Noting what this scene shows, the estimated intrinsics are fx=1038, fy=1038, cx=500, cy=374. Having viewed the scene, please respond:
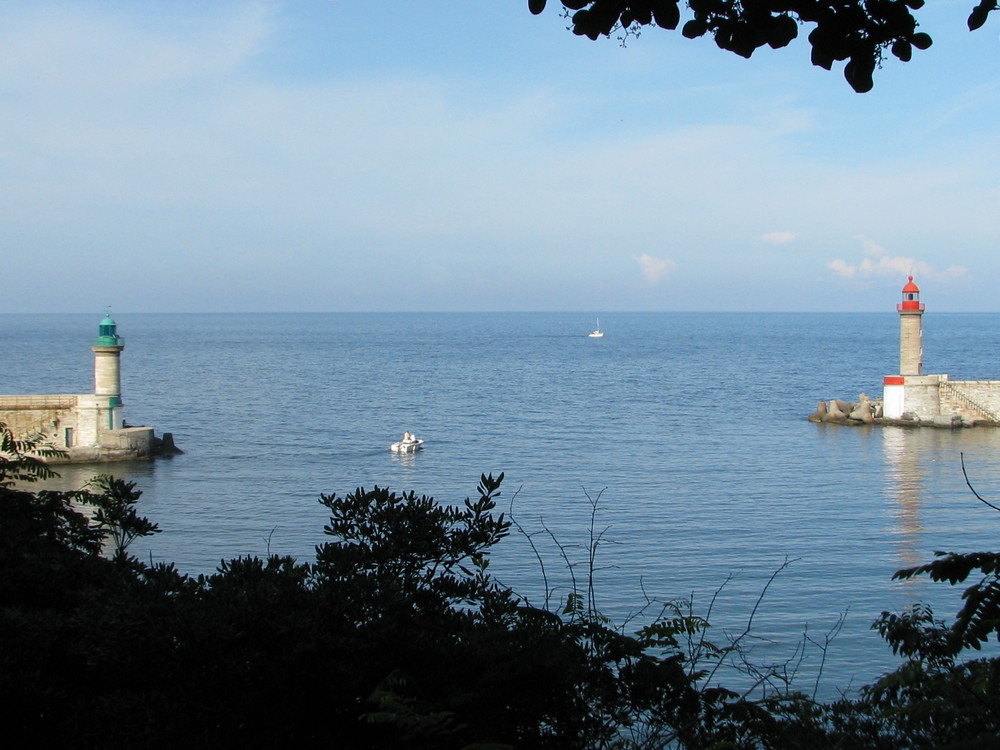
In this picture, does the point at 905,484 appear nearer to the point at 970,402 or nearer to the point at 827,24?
the point at 970,402

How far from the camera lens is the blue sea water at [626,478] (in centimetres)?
1862

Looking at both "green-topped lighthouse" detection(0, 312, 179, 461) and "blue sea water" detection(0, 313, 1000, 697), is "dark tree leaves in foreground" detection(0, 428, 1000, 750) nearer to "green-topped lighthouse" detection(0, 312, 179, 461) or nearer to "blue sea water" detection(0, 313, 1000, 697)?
"blue sea water" detection(0, 313, 1000, 697)

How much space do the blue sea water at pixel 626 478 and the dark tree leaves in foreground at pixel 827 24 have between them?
2808 mm

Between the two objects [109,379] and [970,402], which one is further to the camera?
[970,402]

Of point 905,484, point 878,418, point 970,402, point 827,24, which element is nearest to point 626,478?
point 905,484

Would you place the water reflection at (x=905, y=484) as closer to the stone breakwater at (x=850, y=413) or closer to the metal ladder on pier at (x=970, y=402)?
the stone breakwater at (x=850, y=413)

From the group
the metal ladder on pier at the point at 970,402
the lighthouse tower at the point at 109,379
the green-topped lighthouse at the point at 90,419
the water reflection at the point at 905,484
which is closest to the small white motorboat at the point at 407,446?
the green-topped lighthouse at the point at 90,419

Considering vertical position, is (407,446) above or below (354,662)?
below

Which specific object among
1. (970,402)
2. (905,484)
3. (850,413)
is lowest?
(905,484)

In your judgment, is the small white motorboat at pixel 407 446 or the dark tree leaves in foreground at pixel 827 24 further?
the small white motorboat at pixel 407 446

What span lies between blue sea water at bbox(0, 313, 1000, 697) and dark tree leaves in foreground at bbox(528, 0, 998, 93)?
2.81m

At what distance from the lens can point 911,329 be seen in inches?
1905

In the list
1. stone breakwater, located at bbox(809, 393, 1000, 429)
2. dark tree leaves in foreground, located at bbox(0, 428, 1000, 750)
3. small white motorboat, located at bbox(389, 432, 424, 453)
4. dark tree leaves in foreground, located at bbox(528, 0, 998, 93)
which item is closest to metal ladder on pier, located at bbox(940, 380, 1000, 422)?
stone breakwater, located at bbox(809, 393, 1000, 429)

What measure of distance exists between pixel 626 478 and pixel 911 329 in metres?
20.6
